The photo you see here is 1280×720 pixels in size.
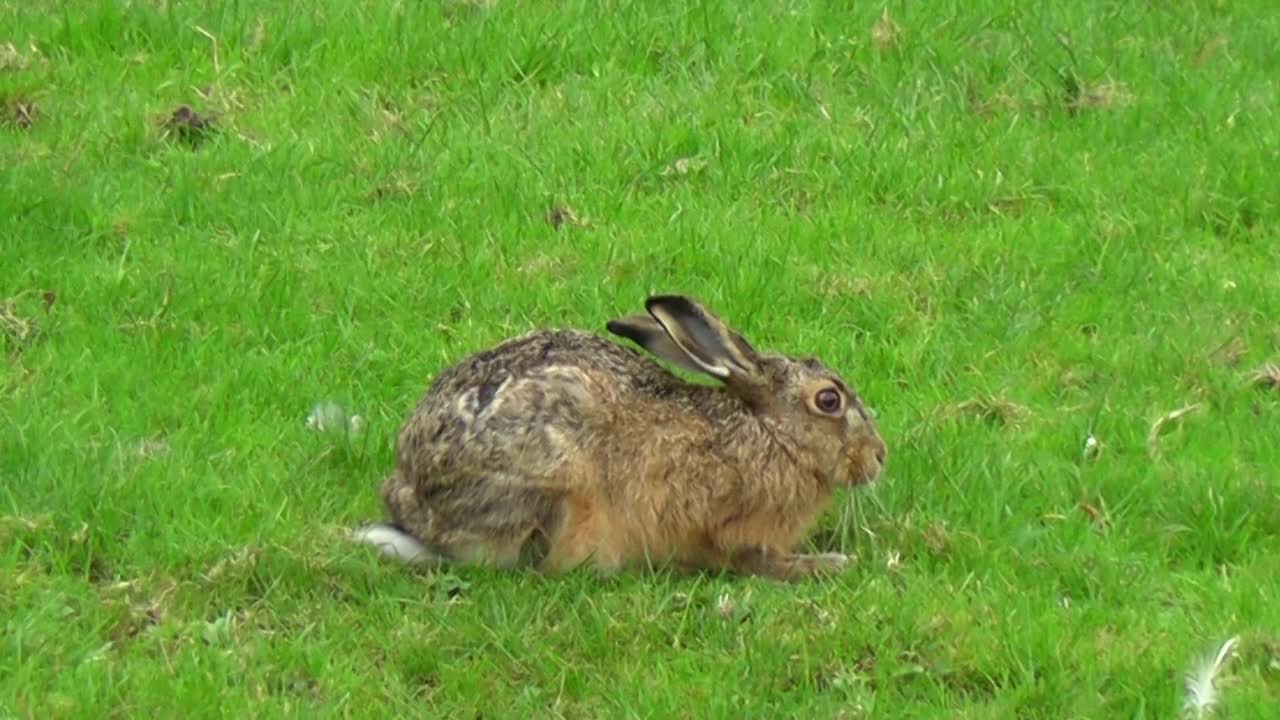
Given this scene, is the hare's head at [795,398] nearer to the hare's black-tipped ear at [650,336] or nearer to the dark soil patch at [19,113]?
the hare's black-tipped ear at [650,336]

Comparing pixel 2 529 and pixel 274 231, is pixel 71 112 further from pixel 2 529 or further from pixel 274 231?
pixel 2 529

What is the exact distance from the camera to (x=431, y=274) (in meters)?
9.88

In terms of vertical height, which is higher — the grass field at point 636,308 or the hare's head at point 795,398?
the hare's head at point 795,398

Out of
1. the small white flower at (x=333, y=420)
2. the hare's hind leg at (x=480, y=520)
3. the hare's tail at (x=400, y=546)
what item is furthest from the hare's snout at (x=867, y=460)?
the small white flower at (x=333, y=420)

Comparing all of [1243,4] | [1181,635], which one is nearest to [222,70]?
[1243,4]

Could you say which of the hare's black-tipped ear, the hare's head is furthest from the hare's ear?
the hare's black-tipped ear

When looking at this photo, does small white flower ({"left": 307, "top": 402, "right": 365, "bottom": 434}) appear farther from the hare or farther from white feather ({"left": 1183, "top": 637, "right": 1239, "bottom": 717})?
white feather ({"left": 1183, "top": 637, "right": 1239, "bottom": 717})

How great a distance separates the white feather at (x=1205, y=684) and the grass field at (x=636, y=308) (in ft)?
0.18

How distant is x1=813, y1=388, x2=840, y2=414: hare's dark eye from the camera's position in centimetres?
808

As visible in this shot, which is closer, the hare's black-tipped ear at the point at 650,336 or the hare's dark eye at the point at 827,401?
the hare's dark eye at the point at 827,401

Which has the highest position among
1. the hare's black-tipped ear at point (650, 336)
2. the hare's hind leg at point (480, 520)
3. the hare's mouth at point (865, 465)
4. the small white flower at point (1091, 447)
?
the hare's black-tipped ear at point (650, 336)

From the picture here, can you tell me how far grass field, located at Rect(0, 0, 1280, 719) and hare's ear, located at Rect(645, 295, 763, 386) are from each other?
1.83 ft

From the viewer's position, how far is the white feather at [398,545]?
7676 millimetres

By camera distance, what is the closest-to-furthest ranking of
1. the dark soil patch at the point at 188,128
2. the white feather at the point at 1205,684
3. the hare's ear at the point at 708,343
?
the white feather at the point at 1205,684 → the hare's ear at the point at 708,343 → the dark soil patch at the point at 188,128
